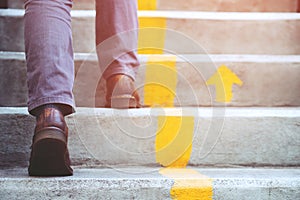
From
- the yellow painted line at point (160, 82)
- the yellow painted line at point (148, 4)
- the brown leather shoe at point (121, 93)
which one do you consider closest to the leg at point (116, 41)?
the brown leather shoe at point (121, 93)

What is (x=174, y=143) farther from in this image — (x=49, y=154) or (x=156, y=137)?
(x=49, y=154)

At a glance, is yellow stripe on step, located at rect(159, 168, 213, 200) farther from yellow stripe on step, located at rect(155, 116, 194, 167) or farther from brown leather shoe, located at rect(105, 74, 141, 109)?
brown leather shoe, located at rect(105, 74, 141, 109)

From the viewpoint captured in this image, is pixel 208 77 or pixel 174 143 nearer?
pixel 174 143

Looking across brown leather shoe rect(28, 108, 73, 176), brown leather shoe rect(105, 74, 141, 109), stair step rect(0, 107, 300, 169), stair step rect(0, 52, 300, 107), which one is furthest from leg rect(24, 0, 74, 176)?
stair step rect(0, 52, 300, 107)

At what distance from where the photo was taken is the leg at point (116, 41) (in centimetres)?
183

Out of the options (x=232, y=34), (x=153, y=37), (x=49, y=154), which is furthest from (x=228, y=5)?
(x=49, y=154)

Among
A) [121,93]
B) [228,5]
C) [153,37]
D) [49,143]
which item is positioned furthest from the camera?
[228,5]

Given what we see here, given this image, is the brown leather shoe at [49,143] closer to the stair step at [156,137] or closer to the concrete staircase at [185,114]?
the concrete staircase at [185,114]

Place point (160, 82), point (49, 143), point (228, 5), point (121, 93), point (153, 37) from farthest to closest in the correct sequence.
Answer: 1. point (228, 5)
2. point (153, 37)
3. point (160, 82)
4. point (121, 93)
5. point (49, 143)

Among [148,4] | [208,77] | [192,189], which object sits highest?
[148,4]

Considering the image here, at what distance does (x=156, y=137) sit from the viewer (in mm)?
1681

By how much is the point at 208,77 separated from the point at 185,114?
363 millimetres

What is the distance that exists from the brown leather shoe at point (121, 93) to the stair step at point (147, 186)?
1.13ft

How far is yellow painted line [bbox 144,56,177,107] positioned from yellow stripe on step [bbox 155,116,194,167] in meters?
0.26
